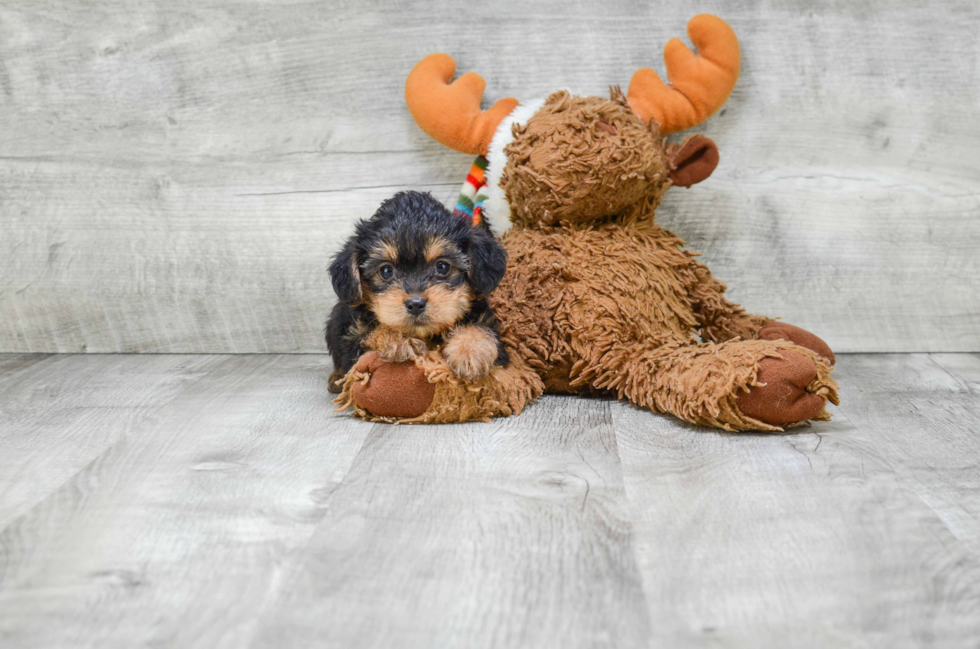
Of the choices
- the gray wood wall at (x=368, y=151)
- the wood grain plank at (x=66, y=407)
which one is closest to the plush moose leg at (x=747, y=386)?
the gray wood wall at (x=368, y=151)

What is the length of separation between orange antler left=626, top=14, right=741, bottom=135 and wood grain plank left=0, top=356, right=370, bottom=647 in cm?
132

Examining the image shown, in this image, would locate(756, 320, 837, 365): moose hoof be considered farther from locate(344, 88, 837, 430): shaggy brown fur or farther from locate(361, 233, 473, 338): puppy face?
locate(361, 233, 473, 338): puppy face

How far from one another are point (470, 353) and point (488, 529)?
614 mm

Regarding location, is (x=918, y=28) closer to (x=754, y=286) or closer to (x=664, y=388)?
(x=754, y=286)

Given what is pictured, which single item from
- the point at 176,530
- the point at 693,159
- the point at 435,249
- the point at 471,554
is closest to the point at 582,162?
the point at 693,159

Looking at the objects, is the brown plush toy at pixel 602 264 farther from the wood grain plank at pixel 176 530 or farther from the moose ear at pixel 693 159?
the wood grain plank at pixel 176 530

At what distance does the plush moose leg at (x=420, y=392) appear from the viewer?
6.64ft

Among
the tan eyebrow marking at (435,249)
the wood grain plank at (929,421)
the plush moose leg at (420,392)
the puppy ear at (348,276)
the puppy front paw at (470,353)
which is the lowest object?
the wood grain plank at (929,421)

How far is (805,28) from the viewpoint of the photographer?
2.68m

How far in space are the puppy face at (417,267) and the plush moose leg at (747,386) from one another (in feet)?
1.77

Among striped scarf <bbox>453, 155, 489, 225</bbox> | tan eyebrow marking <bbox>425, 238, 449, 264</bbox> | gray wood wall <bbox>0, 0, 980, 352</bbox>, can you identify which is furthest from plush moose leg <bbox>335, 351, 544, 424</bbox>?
gray wood wall <bbox>0, 0, 980, 352</bbox>

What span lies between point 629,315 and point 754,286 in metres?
0.83

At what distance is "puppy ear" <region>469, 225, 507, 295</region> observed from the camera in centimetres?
204

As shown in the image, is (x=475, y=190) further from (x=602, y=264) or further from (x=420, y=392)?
(x=420, y=392)
